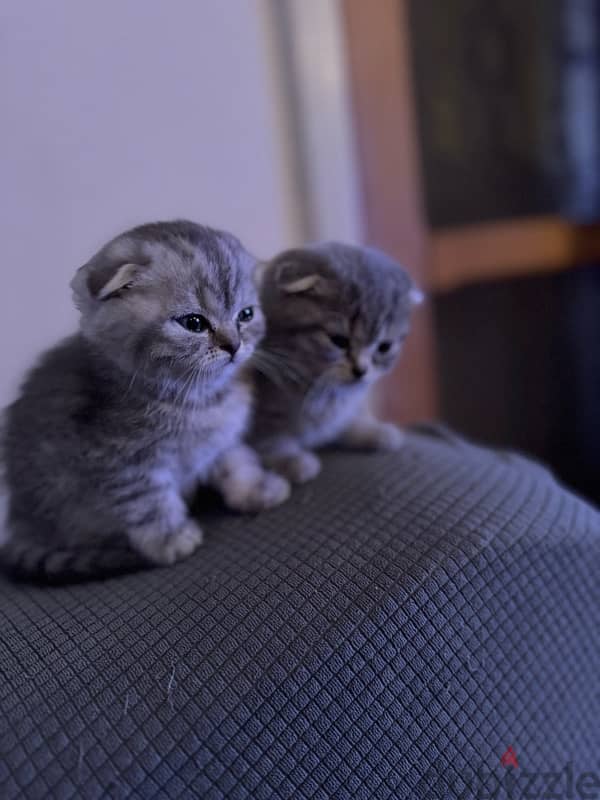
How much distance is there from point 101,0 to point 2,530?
2.72ft

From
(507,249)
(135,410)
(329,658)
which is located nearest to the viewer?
(329,658)

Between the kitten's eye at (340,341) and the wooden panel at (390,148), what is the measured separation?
0.67 metres

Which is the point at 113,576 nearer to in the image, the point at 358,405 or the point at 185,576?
the point at 185,576

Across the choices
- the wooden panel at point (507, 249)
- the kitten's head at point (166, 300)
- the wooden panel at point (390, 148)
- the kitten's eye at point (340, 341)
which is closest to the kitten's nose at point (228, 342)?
the kitten's head at point (166, 300)

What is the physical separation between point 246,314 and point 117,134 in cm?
48

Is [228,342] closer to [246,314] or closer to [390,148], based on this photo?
[246,314]

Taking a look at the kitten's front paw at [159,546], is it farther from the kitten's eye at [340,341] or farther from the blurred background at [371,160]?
the kitten's eye at [340,341]

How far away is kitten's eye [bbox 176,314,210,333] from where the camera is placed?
0.62 meters

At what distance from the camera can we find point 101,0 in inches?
35.4

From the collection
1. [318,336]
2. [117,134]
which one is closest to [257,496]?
[318,336]

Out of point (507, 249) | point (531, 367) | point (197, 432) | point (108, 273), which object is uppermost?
point (108, 273)

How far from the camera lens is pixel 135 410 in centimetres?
68

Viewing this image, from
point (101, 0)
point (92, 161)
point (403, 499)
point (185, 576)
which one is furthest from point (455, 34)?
point (185, 576)

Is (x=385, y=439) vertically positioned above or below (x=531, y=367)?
above
